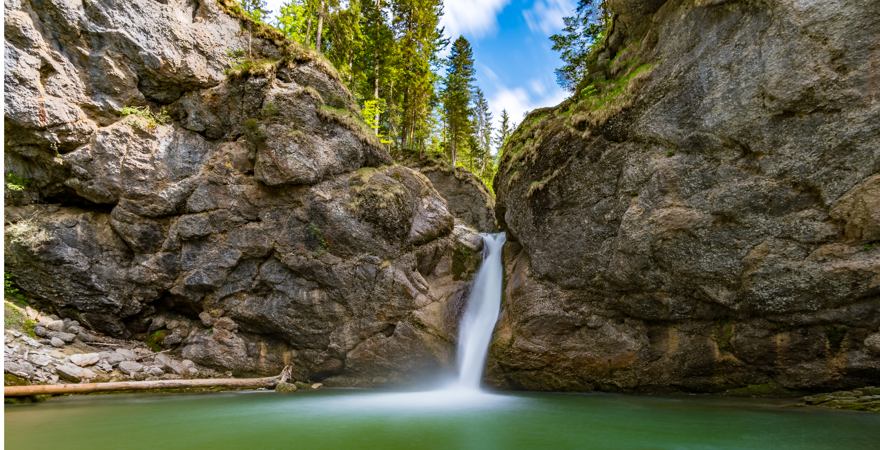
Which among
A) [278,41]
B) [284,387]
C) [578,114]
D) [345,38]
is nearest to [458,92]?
[345,38]

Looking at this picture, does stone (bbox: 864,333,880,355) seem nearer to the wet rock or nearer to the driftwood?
the driftwood

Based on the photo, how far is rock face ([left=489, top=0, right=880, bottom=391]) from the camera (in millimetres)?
8953

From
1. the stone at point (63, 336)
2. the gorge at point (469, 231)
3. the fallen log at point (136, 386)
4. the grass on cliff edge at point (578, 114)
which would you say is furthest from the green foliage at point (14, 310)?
the grass on cliff edge at point (578, 114)

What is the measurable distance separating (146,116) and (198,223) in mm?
4044

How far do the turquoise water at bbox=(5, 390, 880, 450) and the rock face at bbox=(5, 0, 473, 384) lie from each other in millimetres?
2863

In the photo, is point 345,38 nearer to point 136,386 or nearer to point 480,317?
point 480,317

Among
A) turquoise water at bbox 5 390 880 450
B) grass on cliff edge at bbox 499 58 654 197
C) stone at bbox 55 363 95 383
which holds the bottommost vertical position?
turquoise water at bbox 5 390 880 450

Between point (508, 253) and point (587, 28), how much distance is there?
982cm

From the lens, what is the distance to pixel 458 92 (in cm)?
3031

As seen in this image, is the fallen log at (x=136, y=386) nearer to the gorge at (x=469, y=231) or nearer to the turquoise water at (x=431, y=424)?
the turquoise water at (x=431, y=424)

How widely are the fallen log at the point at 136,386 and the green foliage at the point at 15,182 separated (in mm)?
7143

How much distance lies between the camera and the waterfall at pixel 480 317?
1371 cm

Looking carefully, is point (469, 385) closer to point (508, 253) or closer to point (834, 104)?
point (508, 253)

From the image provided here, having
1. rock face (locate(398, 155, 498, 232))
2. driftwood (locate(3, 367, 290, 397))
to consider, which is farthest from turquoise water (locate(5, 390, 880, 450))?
rock face (locate(398, 155, 498, 232))
